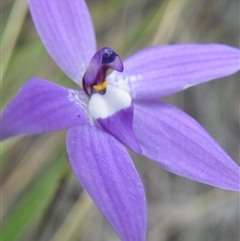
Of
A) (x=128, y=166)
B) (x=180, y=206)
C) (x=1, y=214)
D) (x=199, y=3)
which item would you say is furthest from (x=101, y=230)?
(x=128, y=166)

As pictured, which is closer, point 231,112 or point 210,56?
point 210,56

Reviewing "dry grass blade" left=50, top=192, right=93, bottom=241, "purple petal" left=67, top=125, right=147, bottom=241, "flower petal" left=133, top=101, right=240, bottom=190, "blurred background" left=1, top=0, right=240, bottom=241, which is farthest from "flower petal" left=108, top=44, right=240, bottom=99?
"dry grass blade" left=50, top=192, right=93, bottom=241

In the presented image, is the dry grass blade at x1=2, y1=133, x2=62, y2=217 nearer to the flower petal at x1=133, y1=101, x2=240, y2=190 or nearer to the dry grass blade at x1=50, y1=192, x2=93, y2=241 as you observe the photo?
the dry grass blade at x1=50, y1=192, x2=93, y2=241

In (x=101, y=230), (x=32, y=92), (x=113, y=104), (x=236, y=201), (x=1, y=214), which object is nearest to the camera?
(x=32, y=92)

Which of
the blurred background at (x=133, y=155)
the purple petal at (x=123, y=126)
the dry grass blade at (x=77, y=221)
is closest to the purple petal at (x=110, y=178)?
the purple petal at (x=123, y=126)

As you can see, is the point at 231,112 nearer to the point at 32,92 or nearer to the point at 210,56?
the point at 210,56

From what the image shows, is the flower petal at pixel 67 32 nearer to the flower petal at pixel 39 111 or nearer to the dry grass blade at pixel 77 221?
the flower petal at pixel 39 111
